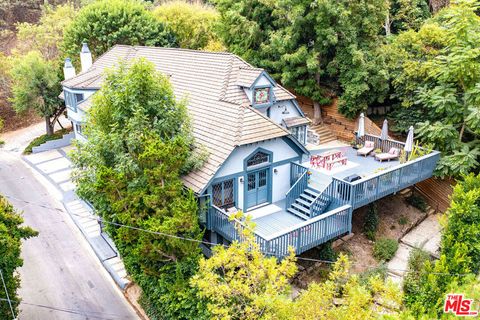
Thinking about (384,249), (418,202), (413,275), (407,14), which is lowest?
(384,249)

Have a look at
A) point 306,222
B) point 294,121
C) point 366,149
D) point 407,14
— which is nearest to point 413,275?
point 306,222

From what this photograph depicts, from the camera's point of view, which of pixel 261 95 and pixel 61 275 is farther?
pixel 261 95

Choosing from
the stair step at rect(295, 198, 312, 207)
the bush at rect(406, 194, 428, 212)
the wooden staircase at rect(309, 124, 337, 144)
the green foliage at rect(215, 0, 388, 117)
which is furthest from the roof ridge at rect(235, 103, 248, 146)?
the bush at rect(406, 194, 428, 212)

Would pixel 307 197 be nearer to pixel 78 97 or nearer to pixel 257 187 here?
pixel 257 187

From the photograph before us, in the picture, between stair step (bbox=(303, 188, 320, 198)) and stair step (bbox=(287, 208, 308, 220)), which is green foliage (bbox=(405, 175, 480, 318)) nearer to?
stair step (bbox=(287, 208, 308, 220))

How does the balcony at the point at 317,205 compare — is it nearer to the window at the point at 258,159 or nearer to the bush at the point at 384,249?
the window at the point at 258,159

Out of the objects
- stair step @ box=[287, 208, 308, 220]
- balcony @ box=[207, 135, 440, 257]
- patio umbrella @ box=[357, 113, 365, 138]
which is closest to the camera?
balcony @ box=[207, 135, 440, 257]

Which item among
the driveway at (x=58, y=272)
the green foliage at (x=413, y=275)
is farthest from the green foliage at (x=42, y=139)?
the green foliage at (x=413, y=275)
